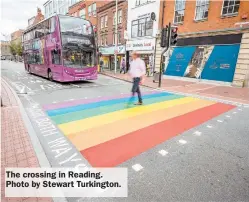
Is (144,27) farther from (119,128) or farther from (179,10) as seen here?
(119,128)

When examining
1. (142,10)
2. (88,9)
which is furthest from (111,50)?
(88,9)

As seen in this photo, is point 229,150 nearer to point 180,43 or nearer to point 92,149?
point 92,149

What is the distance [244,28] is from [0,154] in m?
14.4

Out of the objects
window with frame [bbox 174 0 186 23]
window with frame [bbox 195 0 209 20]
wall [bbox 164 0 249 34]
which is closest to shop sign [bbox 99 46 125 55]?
wall [bbox 164 0 249 34]

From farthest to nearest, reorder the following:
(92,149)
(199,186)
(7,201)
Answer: (92,149)
(199,186)
(7,201)

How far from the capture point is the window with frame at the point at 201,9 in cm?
1382

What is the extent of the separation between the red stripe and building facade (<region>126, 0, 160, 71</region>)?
576 inches

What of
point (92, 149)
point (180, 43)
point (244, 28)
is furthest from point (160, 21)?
point (92, 149)

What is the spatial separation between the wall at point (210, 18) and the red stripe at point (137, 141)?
10.1 meters

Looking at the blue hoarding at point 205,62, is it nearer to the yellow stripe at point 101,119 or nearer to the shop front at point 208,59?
the shop front at point 208,59

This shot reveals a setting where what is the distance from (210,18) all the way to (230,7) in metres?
1.43

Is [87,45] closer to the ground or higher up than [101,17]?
closer to the ground

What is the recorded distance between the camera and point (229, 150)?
3.58 meters

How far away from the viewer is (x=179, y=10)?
15750mm
